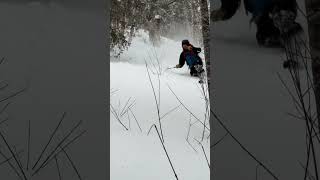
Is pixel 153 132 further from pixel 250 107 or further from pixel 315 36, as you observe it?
pixel 315 36

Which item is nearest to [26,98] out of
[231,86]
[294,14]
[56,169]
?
[56,169]

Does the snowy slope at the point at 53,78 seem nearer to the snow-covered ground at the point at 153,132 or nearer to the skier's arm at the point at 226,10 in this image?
the skier's arm at the point at 226,10

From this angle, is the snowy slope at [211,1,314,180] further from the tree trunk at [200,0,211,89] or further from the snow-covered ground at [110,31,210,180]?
the tree trunk at [200,0,211,89]

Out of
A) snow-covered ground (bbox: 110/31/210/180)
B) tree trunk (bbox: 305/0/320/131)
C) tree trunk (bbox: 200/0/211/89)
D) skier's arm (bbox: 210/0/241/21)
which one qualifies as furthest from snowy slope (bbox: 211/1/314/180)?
tree trunk (bbox: 200/0/211/89)

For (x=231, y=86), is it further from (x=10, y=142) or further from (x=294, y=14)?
(x=10, y=142)

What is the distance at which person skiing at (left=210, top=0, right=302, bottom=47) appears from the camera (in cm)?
196

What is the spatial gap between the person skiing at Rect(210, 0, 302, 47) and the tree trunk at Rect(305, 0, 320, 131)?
65mm

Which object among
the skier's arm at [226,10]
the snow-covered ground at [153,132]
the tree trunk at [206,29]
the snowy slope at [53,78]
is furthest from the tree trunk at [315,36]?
the tree trunk at [206,29]

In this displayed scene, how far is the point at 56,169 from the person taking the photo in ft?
6.45

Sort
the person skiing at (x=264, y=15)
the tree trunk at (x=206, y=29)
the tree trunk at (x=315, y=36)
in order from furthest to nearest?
the tree trunk at (x=206, y=29), the person skiing at (x=264, y=15), the tree trunk at (x=315, y=36)

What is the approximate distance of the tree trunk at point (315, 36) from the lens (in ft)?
6.07

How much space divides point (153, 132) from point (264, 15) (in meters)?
1.92

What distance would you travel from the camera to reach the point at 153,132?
369 centimetres

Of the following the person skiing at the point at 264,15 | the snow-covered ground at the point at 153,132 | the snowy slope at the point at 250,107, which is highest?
the person skiing at the point at 264,15
